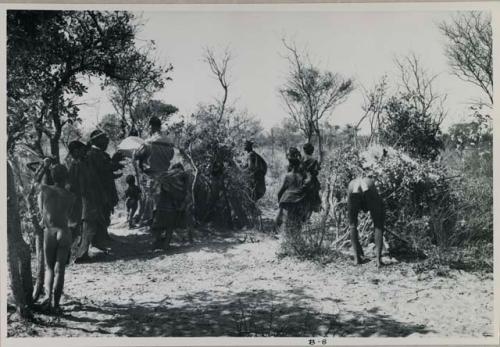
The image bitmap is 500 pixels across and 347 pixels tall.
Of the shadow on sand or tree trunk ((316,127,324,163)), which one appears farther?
tree trunk ((316,127,324,163))

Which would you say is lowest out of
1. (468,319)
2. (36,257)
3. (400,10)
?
(468,319)

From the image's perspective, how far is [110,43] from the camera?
237 inches

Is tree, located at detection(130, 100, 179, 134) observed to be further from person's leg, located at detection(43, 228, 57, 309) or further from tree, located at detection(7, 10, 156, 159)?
person's leg, located at detection(43, 228, 57, 309)

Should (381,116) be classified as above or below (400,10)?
below

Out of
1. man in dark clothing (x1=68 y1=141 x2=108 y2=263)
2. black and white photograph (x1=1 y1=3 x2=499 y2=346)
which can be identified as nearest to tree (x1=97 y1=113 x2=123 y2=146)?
black and white photograph (x1=1 y1=3 x2=499 y2=346)

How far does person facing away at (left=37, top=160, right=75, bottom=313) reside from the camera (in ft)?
17.1

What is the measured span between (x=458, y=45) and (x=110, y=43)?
14.0 feet

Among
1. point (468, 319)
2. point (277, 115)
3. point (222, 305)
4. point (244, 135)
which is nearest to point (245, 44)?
point (277, 115)

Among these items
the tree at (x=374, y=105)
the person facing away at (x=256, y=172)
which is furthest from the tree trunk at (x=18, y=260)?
the tree at (x=374, y=105)

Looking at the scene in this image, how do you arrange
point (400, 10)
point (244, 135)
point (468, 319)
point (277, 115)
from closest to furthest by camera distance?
point (468, 319)
point (400, 10)
point (277, 115)
point (244, 135)

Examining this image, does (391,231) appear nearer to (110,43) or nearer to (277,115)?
(277,115)

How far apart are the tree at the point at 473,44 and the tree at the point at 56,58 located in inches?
152

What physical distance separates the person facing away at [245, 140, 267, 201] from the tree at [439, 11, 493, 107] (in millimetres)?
3198

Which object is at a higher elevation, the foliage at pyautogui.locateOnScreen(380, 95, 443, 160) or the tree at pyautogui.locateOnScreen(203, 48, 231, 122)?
the tree at pyautogui.locateOnScreen(203, 48, 231, 122)
